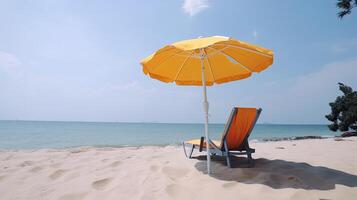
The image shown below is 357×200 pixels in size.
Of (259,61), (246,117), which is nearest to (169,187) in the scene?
(246,117)

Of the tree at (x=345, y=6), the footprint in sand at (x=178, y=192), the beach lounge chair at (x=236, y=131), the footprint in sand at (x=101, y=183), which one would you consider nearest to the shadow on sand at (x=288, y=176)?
the beach lounge chair at (x=236, y=131)

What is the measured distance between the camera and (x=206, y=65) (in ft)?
15.5

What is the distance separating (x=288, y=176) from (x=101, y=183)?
2.41 m

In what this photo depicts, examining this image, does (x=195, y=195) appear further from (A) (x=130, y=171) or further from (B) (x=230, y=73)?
(B) (x=230, y=73)

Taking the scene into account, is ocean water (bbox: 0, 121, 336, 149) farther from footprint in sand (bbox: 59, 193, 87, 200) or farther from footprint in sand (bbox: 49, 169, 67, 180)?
footprint in sand (bbox: 59, 193, 87, 200)

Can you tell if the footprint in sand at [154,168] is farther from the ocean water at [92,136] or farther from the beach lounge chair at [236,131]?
the ocean water at [92,136]

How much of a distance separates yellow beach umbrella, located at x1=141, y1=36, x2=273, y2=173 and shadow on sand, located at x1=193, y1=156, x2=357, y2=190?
2.74 feet

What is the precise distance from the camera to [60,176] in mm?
3713

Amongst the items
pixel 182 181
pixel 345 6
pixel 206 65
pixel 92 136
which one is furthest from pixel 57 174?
pixel 92 136

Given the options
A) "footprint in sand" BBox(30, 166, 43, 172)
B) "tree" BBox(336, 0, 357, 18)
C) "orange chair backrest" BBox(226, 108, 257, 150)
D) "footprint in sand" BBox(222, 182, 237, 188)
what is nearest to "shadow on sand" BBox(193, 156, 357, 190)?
"footprint in sand" BBox(222, 182, 237, 188)

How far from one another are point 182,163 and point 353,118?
47.5 ft

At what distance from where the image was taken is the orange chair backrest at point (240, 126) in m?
3.96

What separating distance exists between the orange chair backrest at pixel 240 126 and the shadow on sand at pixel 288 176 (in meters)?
0.48

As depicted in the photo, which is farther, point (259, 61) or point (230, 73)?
point (230, 73)
